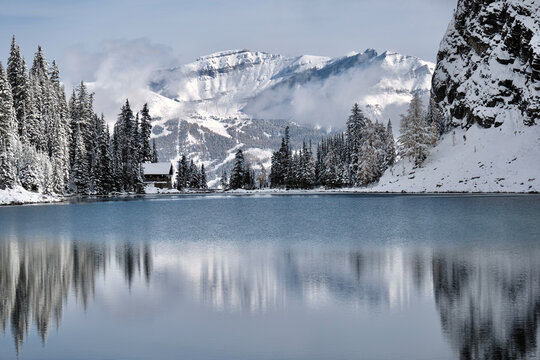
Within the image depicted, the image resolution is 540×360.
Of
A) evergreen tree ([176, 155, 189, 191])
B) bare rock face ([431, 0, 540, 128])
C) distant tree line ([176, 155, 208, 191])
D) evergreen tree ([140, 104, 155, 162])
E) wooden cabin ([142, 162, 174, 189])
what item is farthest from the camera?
distant tree line ([176, 155, 208, 191])

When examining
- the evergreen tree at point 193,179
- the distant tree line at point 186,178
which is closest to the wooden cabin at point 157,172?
the distant tree line at point 186,178

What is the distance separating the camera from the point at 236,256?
1046 inches

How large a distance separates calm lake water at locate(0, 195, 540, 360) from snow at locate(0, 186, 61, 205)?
4674 centimetres

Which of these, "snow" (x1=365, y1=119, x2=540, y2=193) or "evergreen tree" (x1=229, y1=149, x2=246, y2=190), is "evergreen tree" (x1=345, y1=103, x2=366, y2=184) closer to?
"snow" (x1=365, y1=119, x2=540, y2=193)

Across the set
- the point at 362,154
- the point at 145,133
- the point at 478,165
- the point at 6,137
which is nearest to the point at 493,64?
the point at 478,165

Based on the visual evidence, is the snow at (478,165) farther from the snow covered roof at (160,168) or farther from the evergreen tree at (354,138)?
the snow covered roof at (160,168)

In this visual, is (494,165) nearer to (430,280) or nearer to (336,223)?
(336,223)

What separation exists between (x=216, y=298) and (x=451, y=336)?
23.2 feet

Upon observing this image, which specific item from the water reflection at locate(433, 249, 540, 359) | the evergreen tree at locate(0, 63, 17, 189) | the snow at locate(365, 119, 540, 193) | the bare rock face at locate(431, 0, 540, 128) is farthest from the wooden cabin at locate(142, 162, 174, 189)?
the water reflection at locate(433, 249, 540, 359)

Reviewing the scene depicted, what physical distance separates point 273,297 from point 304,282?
100 inches

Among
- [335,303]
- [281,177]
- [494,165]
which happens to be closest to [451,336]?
[335,303]

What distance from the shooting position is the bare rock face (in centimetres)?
11169

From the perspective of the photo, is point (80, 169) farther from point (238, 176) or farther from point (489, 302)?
point (489, 302)

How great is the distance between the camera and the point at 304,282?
1958 centimetres
